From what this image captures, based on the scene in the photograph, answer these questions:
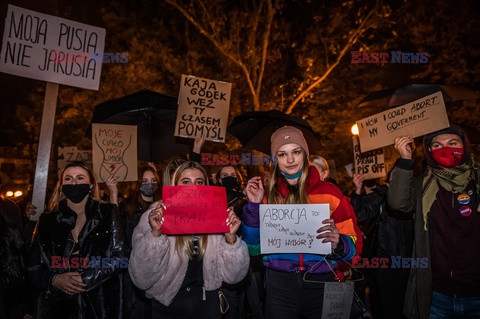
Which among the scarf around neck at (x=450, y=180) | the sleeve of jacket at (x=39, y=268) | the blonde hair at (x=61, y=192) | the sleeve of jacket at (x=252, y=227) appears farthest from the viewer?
the blonde hair at (x=61, y=192)

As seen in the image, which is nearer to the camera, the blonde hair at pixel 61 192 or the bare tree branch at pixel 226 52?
the blonde hair at pixel 61 192

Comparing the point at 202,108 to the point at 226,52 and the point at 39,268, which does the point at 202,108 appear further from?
the point at 226,52

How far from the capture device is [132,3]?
15.3m

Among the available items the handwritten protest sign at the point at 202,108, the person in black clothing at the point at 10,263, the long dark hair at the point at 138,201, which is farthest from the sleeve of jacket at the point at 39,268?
the handwritten protest sign at the point at 202,108

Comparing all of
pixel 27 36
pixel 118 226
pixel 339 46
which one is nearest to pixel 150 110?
pixel 27 36

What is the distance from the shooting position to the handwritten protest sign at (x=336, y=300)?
322 cm

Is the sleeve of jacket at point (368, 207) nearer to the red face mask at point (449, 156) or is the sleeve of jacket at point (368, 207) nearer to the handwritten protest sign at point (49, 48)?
the red face mask at point (449, 156)

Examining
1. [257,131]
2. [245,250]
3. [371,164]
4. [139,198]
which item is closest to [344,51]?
[371,164]

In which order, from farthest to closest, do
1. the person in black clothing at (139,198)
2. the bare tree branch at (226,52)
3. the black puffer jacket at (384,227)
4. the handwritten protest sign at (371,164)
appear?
the bare tree branch at (226,52) < the handwritten protest sign at (371,164) < the person in black clothing at (139,198) < the black puffer jacket at (384,227)

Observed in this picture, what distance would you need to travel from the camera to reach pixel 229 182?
557 cm

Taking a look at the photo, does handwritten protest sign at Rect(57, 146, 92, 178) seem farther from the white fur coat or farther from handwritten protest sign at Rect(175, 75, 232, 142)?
the white fur coat

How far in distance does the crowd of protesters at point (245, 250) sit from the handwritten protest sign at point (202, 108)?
160cm

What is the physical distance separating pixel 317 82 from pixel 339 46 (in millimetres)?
1497

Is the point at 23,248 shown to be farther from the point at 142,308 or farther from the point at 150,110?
the point at 150,110
